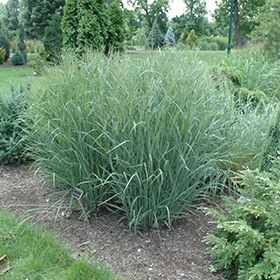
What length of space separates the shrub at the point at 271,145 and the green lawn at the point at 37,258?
1122 mm

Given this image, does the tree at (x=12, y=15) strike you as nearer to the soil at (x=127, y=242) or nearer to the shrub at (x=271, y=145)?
the soil at (x=127, y=242)

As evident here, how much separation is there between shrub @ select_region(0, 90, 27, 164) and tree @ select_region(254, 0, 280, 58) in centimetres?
488

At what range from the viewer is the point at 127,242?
244 cm

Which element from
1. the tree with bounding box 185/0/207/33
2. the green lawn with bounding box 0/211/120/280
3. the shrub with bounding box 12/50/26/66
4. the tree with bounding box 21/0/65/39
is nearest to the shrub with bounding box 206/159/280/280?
the green lawn with bounding box 0/211/120/280

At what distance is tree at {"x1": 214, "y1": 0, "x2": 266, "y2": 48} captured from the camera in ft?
78.1

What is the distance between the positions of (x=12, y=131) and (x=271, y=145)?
2407 millimetres

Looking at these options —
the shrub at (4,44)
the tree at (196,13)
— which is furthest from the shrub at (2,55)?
the tree at (196,13)

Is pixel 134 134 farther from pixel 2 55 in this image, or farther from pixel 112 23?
pixel 2 55

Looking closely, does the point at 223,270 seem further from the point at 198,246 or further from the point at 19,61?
the point at 19,61

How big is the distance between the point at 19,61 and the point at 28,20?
286 cm

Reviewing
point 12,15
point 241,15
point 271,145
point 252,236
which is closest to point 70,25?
point 271,145

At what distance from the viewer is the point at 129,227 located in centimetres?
251

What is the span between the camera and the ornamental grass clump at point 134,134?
7.81ft

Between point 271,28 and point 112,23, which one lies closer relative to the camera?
point 271,28
